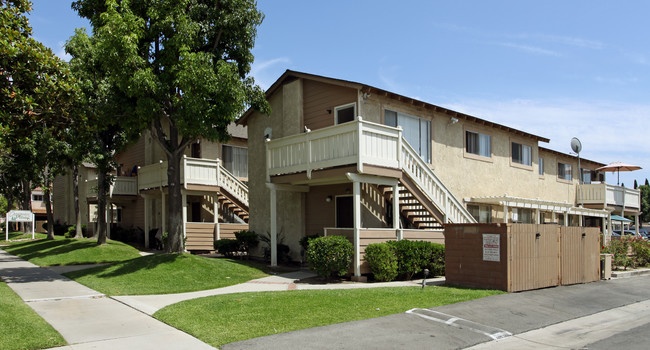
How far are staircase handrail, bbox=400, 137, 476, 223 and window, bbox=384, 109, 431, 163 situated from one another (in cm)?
186

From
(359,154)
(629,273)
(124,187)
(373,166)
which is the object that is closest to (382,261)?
(373,166)

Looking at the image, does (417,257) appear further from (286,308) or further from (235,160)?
(235,160)

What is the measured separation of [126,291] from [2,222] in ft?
241

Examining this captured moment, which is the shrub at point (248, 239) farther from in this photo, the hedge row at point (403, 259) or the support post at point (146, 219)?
the support post at point (146, 219)

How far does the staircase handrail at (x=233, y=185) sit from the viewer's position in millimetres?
25016

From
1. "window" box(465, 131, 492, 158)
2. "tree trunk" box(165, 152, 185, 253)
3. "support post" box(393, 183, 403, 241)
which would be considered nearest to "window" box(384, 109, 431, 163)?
"window" box(465, 131, 492, 158)

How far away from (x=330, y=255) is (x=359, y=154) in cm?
303

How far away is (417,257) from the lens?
14.9 meters

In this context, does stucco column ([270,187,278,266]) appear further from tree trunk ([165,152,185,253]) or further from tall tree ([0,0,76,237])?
tall tree ([0,0,76,237])

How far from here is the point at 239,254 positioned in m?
21.8

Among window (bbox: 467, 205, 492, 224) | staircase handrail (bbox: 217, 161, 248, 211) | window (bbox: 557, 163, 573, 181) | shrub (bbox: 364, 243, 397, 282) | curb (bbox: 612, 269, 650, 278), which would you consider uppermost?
window (bbox: 557, 163, 573, 181)

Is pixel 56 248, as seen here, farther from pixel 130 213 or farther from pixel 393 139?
pixel 393 139

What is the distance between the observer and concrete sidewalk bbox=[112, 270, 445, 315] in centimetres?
1147

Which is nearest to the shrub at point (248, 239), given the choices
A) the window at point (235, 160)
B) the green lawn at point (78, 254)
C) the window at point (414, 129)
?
the green lawn at point (78, 254)
